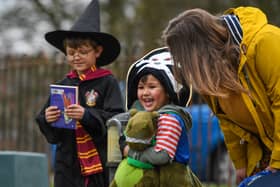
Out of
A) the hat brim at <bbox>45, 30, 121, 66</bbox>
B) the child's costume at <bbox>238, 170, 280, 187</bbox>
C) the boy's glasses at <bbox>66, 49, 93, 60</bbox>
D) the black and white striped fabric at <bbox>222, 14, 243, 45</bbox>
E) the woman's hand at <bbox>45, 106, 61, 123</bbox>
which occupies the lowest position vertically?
the child's costume at <bbox>238, 170, 280, 187</bbox>

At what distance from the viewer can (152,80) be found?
556cm

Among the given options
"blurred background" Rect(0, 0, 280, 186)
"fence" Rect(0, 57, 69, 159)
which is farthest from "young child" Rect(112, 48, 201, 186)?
"fence" Rect(0, 57, 69, 159)

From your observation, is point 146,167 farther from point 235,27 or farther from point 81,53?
point 81,53

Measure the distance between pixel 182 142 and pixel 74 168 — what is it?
1263mm

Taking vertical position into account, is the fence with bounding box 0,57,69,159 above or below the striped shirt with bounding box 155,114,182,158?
above

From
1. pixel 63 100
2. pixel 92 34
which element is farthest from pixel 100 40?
pixel 63 100

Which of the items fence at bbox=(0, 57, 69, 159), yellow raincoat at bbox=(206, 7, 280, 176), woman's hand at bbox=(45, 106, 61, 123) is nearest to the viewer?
yellow raincoat at bbox=(206, 7, 280, 176)

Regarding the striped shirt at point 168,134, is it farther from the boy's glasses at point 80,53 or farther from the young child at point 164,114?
the boy's glasses at point 80,53

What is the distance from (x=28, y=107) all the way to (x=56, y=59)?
1.37 metres

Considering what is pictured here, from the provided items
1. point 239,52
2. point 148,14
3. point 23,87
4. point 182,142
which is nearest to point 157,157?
point 182,142

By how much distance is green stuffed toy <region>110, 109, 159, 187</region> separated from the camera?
17.0 ft

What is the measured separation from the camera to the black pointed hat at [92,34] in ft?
21.4

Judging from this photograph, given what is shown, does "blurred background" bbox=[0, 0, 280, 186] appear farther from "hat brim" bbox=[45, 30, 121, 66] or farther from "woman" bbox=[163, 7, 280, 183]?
"woman" bbox=[163, 7, 280, 183]

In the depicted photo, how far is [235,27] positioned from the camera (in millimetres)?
4871
